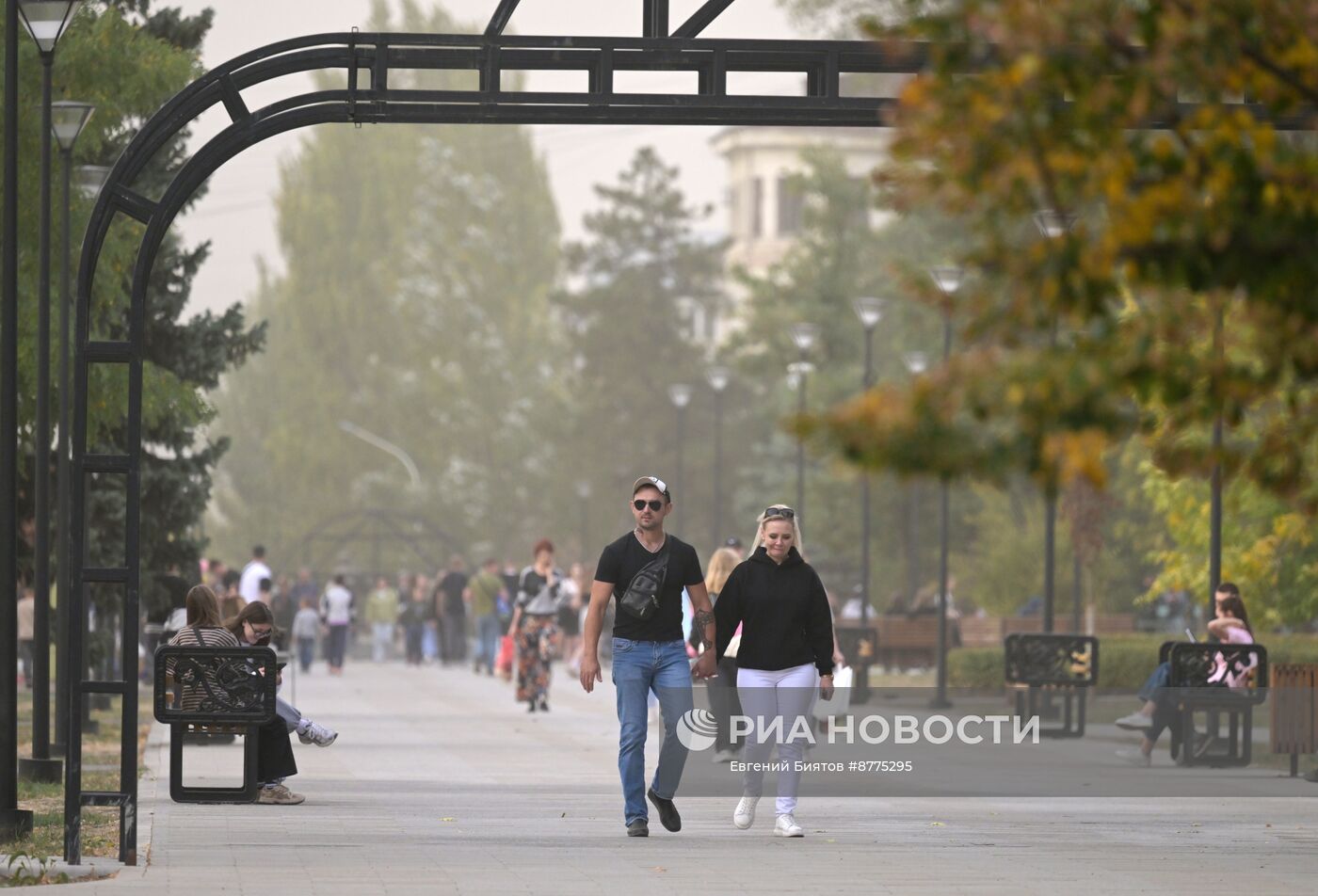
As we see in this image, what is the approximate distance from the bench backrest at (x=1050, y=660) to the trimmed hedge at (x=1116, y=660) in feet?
11.1

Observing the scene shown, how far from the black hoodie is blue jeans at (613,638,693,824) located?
37 centimetres

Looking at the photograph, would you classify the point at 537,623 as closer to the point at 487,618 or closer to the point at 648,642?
the point at 487,618

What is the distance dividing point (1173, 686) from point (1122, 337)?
14753mm

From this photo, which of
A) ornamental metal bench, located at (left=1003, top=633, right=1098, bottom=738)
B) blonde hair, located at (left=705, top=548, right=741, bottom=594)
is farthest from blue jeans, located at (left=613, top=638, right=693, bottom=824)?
ornamental metal bench, located at (left=1003, top=633, right=1098, bottom=738)

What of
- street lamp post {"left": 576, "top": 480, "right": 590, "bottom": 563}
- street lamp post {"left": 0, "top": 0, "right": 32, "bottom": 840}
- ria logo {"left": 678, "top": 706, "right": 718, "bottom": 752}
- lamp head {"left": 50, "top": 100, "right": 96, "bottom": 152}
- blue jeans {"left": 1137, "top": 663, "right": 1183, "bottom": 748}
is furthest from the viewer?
street lamp post {"left": 576, "top": 480, "right": 590, "bottom": 563}

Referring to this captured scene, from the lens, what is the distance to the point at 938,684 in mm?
29094

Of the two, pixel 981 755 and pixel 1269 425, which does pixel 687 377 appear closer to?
pixel 981 755

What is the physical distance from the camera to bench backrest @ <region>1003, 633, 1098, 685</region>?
2311cm

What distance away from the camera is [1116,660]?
30359mm

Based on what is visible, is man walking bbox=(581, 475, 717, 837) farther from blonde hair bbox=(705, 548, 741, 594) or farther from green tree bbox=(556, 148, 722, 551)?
green tree bbox=(556, 148, 722, 551)

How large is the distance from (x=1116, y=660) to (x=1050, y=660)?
287 inches

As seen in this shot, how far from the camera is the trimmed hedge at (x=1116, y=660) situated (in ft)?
89.4

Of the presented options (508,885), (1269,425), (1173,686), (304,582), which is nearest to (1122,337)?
(1269,425)

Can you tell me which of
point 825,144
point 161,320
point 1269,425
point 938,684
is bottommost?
point 938,684
